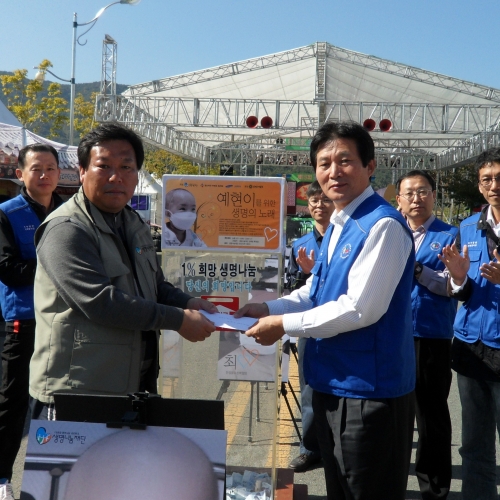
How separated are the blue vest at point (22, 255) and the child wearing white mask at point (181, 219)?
86 cm

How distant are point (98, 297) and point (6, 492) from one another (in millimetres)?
1864

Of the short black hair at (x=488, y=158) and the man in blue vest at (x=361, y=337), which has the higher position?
Result: the short black hair at (x=488, y=158)

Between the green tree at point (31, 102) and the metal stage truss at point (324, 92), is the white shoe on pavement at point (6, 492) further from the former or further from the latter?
the green tree at point (31, 102)

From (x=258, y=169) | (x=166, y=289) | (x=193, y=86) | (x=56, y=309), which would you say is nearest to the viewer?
(x=56, y=309)

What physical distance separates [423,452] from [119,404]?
238 centimetres

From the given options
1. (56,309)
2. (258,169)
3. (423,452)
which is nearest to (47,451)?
(56,309)

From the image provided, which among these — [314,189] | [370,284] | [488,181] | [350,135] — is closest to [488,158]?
[488,181]

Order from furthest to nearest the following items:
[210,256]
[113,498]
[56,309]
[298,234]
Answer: [298,234], [210,256], [56,309], [113,498]

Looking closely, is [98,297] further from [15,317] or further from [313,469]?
[313,469]

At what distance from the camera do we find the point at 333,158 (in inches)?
99.8

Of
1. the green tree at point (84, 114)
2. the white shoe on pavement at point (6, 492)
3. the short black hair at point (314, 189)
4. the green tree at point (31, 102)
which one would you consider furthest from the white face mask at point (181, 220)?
the green tree at point (84, 114)

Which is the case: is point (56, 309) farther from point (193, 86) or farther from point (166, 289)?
point (193, 86)

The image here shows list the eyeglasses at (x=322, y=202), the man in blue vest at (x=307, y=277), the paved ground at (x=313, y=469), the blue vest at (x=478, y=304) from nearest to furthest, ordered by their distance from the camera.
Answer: the blue vest at (x=478, y=304)
the paved ground at (x=313, y=469)
the man in blue vest at (x=307, y=277)
the eyeglasses at (x=322, y=202)

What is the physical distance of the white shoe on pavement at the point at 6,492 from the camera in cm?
343
